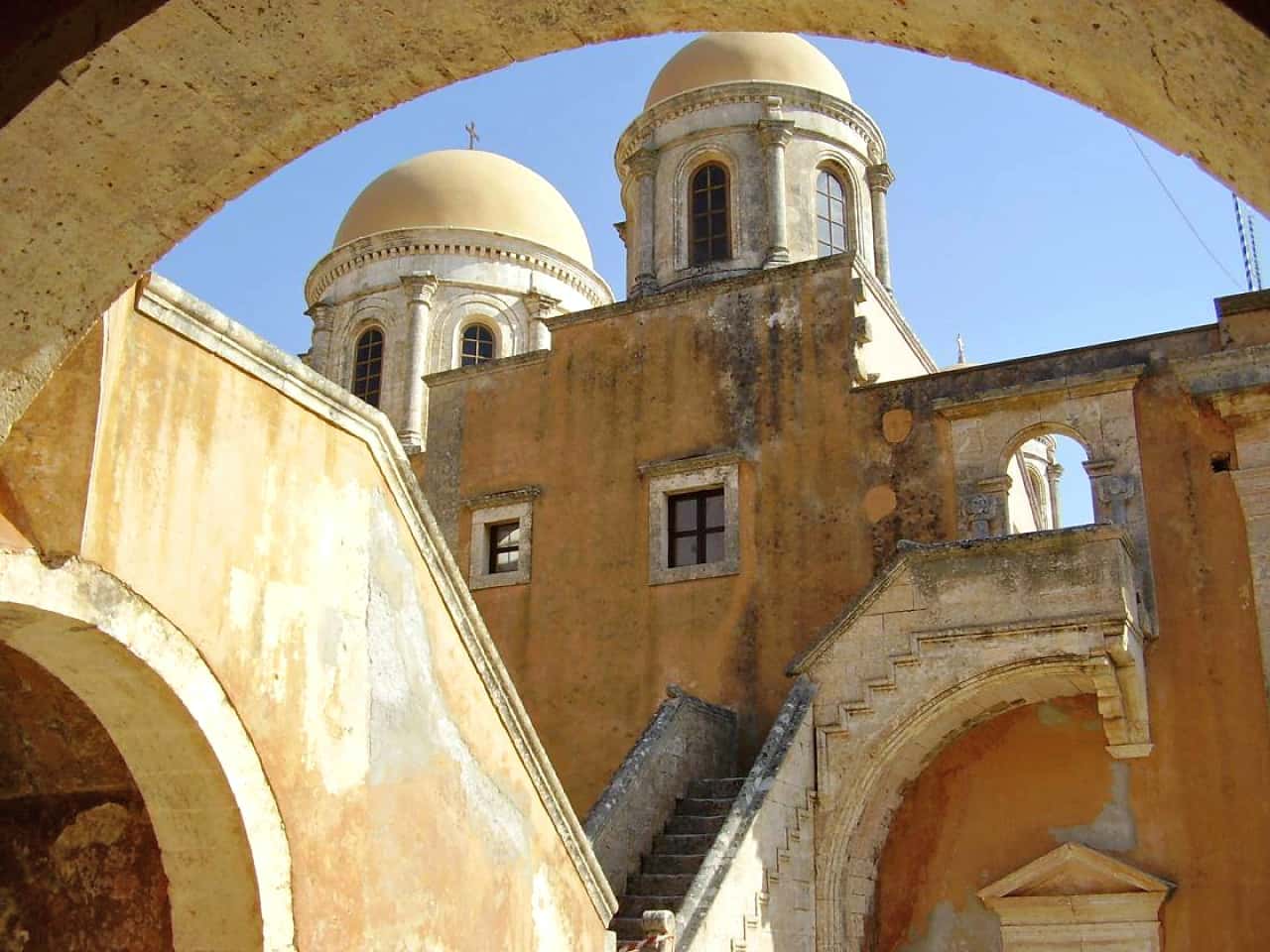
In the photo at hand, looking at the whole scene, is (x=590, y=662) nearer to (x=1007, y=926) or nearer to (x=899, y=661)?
(x=899, y=661)

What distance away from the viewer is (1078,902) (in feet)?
45.4

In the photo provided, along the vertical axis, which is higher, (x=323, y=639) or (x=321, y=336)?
(x=321, y=336)

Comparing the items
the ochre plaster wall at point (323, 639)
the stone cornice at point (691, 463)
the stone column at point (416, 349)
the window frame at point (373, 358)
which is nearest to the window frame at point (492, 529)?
the stone cornice at point (691, 463)

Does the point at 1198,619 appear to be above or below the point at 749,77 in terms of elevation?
→ below

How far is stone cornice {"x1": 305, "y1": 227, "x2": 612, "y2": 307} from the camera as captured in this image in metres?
26.9

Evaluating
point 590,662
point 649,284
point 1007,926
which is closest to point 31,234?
point 1007,926

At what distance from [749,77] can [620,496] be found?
23.5 feet

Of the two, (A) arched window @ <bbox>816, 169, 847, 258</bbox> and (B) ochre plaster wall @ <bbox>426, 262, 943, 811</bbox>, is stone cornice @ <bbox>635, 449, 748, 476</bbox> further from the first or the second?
(A) arched window @ <bbox>816, 169, 847, 258</bbox>

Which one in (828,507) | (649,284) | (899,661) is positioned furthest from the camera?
(649,284)

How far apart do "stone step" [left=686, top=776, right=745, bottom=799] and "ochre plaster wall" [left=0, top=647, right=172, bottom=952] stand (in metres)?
8.33

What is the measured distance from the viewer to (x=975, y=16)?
8.84 ft

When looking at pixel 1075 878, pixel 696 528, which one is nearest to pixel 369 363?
pixel 696 528

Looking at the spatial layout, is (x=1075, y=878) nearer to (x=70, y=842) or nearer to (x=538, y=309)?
(x=70, y=842)

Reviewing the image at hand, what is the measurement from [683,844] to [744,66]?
40.3 feet
